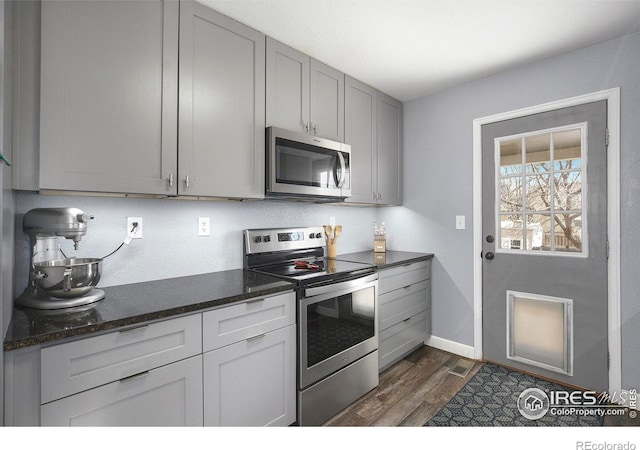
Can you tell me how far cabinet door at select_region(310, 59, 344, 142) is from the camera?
2260mm

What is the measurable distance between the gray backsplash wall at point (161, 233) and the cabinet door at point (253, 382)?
0.65m

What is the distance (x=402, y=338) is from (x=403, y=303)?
29 cm

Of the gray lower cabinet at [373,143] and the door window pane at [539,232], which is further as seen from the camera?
the gray lower cabinet at [373,143]

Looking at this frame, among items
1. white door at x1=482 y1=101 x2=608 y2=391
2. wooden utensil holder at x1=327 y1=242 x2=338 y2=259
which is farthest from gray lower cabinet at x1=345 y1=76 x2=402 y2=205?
white door at x1=482 y1=101 x2=608 y2=391

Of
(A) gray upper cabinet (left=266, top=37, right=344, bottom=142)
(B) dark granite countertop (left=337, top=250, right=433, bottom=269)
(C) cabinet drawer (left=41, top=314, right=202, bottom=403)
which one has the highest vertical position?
(A) gray upper cabinet (left=266, top=37, right=344, bottom=142)

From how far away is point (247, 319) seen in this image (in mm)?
1545

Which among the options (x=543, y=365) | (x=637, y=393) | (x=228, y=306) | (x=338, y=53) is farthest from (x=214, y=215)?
(x=637, y=393)

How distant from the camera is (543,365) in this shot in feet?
7.70

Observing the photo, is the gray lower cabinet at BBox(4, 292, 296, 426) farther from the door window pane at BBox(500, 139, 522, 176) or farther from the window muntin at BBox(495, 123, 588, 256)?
the door window pane at BBox(500, 139, 522, 176)

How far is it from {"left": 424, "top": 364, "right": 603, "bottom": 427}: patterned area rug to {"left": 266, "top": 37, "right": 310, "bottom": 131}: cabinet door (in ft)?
6.79

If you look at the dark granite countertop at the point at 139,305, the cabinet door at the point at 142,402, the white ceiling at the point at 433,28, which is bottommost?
the cabinet door at the point at 142,402

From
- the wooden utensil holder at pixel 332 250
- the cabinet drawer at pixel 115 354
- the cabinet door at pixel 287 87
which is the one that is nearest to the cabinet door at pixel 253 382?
the cabinet drawer at pixel 115 354

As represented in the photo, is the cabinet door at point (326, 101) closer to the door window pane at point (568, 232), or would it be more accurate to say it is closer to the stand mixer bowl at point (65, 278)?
the stand mixer bowl at point (65, 278)

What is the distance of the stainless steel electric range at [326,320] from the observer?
1.78m
